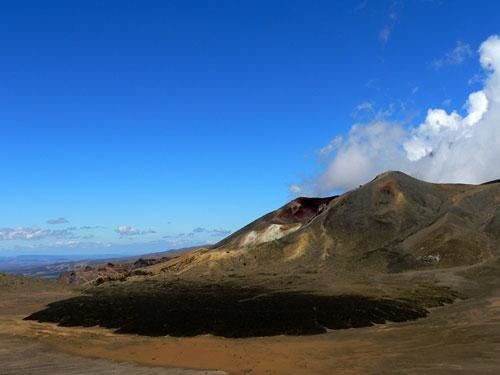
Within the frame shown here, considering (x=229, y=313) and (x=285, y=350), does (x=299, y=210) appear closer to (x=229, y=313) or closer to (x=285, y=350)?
(x=229, y=313)

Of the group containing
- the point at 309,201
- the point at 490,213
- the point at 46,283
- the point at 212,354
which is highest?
the point at 309,201

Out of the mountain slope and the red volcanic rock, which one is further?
the red volcanic rock

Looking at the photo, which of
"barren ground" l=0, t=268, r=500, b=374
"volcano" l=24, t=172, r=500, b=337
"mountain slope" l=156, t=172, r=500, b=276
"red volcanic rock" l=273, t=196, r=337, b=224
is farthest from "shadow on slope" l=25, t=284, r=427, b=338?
"red volcanic rock" l=273, t=196, r=337, b=224

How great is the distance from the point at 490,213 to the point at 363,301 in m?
36.5

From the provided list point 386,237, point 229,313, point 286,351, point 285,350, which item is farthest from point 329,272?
point 286,351

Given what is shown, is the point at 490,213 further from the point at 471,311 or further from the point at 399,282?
the point at 471,311

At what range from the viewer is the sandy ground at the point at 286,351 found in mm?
20609

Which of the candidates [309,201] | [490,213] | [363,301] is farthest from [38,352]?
[309,201]

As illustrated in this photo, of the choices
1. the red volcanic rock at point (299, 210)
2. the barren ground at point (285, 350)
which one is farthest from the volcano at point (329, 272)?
the barren ground at point (285, 350)

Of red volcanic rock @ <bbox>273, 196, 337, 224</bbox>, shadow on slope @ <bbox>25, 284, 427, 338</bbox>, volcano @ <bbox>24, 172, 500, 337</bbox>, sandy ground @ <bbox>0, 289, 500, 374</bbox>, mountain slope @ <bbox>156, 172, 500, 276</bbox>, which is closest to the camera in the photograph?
sandy ground @ <bbox>0, 289, 500, 374</bbox>

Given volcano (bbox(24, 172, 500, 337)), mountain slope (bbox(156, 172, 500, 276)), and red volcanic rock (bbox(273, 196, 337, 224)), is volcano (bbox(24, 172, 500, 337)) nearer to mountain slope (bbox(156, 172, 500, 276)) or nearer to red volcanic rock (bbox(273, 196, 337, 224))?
mountain slope (bbox(156, 172, 500, 276))

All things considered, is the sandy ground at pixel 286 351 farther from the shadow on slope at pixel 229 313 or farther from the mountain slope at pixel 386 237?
the mountain slope at pixel 386 237

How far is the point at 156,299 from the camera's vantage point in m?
43.7

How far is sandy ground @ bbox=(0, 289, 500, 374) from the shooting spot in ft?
67.6
